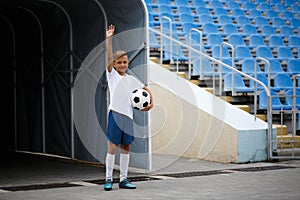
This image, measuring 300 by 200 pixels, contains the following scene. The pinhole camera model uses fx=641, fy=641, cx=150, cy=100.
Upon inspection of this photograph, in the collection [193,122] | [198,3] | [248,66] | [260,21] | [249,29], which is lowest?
[193,122]

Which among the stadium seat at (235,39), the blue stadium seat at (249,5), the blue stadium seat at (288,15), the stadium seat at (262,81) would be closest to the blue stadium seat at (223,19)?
the stadium seat at (235,39)

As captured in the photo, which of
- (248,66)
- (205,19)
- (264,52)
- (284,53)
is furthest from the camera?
(205,19)

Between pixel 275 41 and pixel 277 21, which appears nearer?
pixel 275 41

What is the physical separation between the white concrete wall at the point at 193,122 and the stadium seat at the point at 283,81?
7.87 ft

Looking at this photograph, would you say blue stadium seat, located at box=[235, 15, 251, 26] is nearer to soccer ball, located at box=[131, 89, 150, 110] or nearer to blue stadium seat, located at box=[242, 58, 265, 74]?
blue stadium seat, located at box=[242, 58, 265, 74]

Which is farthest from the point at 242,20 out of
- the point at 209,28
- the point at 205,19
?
the point at 209,28

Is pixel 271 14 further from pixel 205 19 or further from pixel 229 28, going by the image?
pixel 229 28

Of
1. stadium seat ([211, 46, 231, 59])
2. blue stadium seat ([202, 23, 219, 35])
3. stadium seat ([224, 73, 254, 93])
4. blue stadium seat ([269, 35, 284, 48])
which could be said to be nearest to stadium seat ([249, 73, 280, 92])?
stadium seat ([224, 73, 254, 93])

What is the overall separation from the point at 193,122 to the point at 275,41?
7.06m

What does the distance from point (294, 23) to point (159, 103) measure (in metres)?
9.93

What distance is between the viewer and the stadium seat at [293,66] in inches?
650

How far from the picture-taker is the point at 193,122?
42.7 feet

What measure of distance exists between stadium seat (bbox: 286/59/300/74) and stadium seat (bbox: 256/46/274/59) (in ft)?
1.98

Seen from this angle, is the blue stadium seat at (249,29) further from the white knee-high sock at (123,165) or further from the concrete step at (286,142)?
the white knee-high sock at (123,165)
